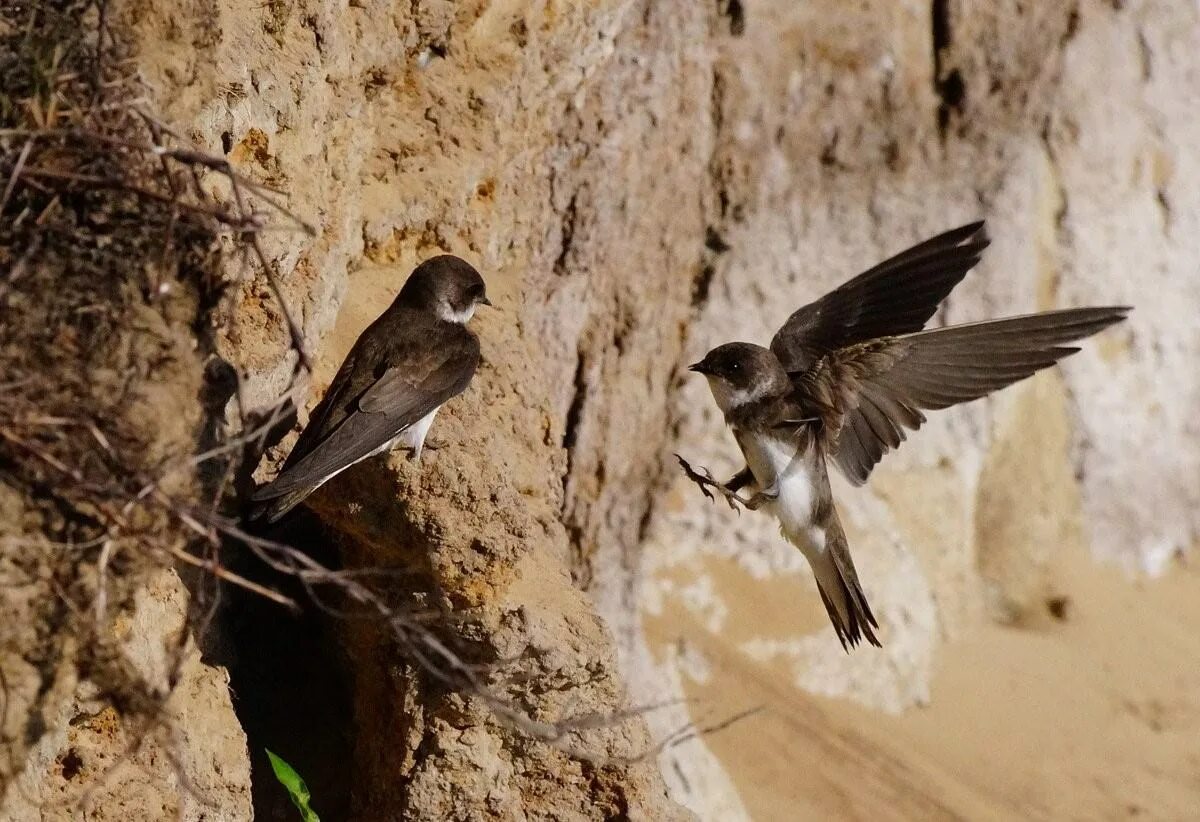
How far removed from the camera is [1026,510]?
8.51m

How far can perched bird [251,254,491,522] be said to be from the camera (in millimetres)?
4152

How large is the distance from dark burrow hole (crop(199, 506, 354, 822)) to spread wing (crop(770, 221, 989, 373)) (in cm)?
164

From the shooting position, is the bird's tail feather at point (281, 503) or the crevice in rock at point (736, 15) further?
the crevice in rock at point (736, 15)

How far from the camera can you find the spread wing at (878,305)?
17.3 feet

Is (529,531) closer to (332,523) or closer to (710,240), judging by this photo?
(332,523)

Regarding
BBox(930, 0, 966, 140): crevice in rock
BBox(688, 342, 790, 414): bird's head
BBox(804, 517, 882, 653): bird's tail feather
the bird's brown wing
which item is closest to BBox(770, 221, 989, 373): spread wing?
the bird's brown wing

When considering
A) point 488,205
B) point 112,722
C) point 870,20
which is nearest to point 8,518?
point 112,722

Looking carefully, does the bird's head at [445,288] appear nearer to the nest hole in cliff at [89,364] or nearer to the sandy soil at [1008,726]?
the nest hole in cliff at [89,364]

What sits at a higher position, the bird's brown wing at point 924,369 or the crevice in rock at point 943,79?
the crevice in rock at point 943,79

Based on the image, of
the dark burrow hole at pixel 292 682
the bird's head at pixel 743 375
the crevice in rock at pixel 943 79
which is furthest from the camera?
the crevice in rock at pixel 943 79

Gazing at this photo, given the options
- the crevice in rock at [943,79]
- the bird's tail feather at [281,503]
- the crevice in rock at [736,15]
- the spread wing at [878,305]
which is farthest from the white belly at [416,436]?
the crevice in rock at [943,79]

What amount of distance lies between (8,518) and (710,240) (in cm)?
460

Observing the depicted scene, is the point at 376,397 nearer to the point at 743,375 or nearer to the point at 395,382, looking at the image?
the point at 395,382

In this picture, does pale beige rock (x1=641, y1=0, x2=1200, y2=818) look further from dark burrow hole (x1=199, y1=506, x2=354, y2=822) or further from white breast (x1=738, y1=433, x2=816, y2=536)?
dark burrow hole (x1=199, y1=506, x2=354, y2=822)
